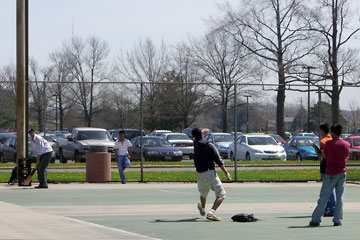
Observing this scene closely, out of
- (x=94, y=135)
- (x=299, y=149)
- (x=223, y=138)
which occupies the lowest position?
(x=299, y=149)

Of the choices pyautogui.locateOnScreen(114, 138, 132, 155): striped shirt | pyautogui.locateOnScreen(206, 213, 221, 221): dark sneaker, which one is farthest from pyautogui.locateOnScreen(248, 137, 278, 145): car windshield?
pyautogui.locateOnScreen(206, 213, 221, 221): dark sneaker

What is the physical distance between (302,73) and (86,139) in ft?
81.4

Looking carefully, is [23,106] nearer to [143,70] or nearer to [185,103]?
[185,103]

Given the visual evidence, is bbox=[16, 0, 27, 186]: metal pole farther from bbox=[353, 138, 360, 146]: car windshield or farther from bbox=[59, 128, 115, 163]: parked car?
bbox=[353, 138, 360, 146]: car windshield

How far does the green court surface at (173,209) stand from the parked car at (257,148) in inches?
511

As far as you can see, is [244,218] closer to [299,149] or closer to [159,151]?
[159,151]

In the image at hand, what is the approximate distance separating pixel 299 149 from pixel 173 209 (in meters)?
26.7

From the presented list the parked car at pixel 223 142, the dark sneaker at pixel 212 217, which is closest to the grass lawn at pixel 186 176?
the parked car at pixel 223 142

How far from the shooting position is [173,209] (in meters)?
15.7

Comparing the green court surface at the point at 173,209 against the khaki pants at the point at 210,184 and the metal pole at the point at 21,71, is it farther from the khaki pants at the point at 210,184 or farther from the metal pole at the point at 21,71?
the metal pole at the point at 21,71

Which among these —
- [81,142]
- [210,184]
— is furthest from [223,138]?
[210,184]

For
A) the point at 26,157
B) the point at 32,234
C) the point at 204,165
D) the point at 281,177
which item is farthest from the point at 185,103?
the point at 32,234

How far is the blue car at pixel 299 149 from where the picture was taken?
41219mm

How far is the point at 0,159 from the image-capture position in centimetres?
3706
